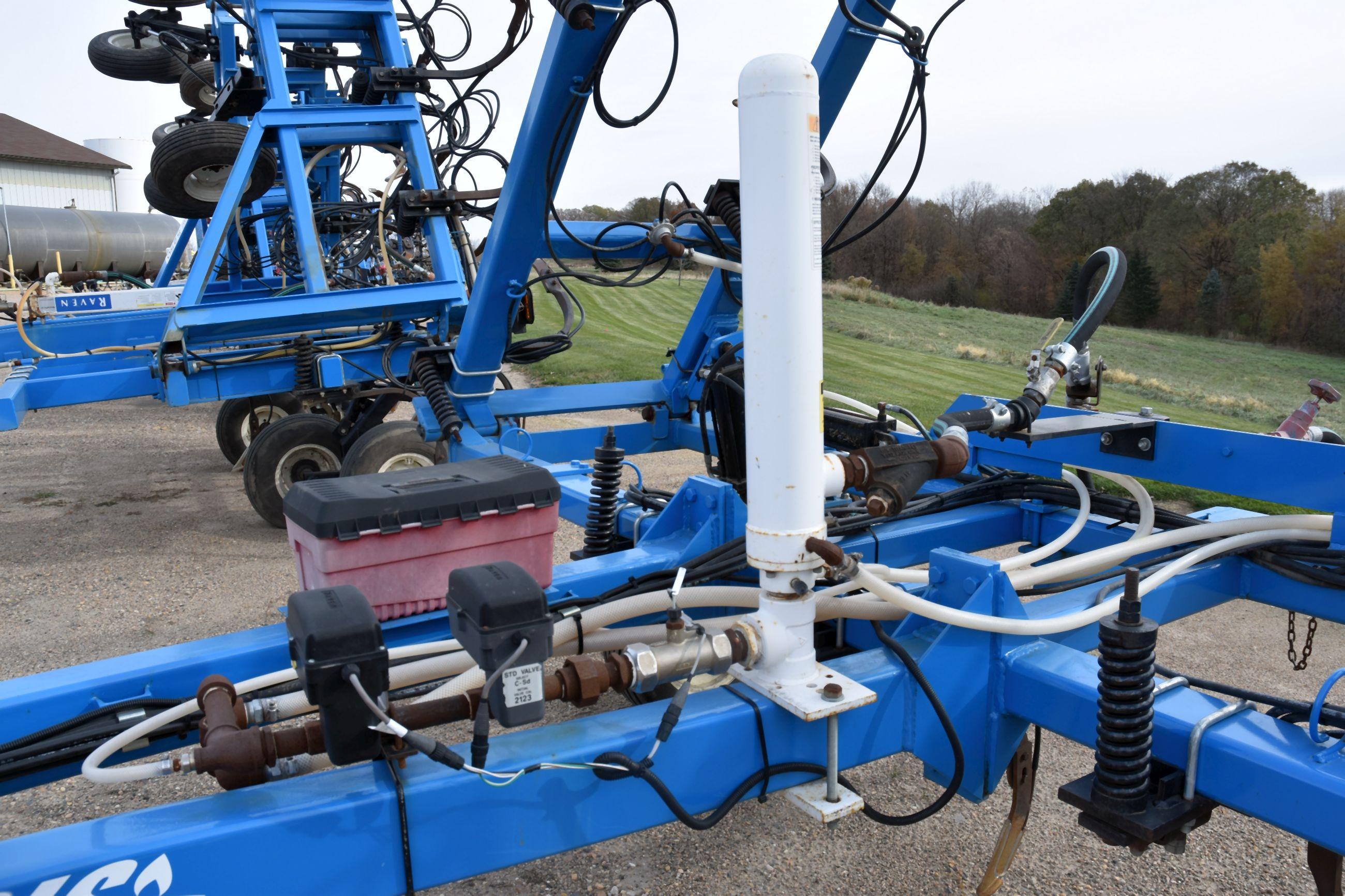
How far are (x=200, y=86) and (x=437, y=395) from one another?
751 centimetres

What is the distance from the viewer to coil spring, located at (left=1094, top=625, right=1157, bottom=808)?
5.15 ft

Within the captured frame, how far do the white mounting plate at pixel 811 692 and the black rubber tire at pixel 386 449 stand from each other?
3.14 m

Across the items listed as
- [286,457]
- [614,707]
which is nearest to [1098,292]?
[614,707]

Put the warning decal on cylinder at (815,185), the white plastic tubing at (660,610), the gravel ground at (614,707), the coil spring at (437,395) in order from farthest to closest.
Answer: the coil spring at (437,395) → the gravel ground at (614,707) → the white plastic tubing at (660,610) → the warning decal on cylinder at (815,185)

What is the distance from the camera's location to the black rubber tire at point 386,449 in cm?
457

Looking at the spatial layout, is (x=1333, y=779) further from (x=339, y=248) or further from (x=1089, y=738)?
(x=339, y=248)

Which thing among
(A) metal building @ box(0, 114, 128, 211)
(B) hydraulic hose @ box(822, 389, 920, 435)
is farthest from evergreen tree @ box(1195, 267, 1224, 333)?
(A) metal building @ box(0, 114, 128, 211)

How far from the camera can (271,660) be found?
204 centimetres

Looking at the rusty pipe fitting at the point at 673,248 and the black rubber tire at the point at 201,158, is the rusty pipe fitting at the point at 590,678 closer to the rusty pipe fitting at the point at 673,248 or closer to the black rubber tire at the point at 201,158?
the rusty pipe fitting at the point at 673,248

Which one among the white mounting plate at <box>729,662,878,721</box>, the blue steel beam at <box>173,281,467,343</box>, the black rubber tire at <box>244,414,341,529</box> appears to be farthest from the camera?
the black rubber tire at <box>244,414,341,529</box>

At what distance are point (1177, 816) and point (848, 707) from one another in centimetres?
61

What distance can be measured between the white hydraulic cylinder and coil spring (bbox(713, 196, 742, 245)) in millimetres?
2212

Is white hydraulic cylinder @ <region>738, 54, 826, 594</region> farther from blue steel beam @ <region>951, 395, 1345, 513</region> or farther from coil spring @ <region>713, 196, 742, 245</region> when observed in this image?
coil spring @ <region>713, 196, 742, 245</region>

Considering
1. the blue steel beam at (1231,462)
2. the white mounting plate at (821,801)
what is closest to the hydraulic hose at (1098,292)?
the blue steel beam at (1231,462)
